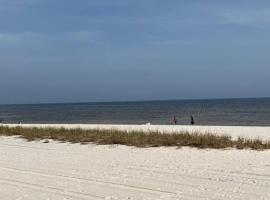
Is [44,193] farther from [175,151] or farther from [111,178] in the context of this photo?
[175,151]

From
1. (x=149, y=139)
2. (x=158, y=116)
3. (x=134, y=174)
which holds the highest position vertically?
(x=158, y=116)

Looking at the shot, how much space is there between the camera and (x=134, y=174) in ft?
29.0

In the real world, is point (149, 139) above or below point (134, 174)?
above

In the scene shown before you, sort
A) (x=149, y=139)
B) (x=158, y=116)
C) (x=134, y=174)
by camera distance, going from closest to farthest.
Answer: (x=134, y=174) < (x=149, y=139) < (x=158, y=116)

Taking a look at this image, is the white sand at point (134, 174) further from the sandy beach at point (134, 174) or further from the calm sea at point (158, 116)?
the calm sea at point (158, 116)

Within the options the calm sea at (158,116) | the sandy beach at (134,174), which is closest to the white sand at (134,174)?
the sandy beach at (134,174)

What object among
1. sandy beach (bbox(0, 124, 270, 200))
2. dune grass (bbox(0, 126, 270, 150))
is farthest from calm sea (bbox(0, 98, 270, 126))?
sandy beach (bbox(0, 124, 270, 200))

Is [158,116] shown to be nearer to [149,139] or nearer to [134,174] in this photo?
[149,139]

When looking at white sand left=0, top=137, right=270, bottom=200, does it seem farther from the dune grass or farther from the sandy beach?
the dune grass

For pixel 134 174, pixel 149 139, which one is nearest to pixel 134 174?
pixel 134 174

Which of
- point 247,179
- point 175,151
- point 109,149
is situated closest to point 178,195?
point 247,179

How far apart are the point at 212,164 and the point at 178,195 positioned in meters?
3.21

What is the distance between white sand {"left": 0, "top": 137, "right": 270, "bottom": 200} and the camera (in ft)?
23.3

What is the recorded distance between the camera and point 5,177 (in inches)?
348
